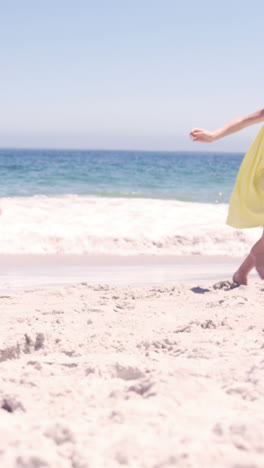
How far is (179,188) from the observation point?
53.0 feet

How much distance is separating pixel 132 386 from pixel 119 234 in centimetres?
428

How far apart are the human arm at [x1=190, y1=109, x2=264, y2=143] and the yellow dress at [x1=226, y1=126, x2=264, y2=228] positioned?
0.56 feet

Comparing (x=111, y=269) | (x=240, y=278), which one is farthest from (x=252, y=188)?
(x=111, y=269)

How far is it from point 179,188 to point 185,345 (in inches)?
559

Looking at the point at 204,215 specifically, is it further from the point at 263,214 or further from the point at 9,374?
the point at 9,374

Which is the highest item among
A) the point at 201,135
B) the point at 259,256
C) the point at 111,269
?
the point at 201,135

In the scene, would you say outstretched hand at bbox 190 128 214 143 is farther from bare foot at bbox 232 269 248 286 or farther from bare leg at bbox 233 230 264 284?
bare foot at bbox 232 269 248 286

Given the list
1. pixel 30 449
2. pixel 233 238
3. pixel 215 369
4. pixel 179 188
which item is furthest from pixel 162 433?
pixel 179 188

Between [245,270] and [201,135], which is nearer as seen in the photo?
[201,135]

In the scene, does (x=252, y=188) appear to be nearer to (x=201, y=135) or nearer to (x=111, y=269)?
(x=201, y=135)

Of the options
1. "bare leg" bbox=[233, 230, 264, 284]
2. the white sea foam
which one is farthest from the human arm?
the white sea foam

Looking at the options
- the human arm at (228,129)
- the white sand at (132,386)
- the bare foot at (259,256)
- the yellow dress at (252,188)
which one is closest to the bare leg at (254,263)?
the bare foot at (259,256)

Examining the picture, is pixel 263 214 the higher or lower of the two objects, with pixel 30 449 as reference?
higher

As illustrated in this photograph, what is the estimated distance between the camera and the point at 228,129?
3209mm
